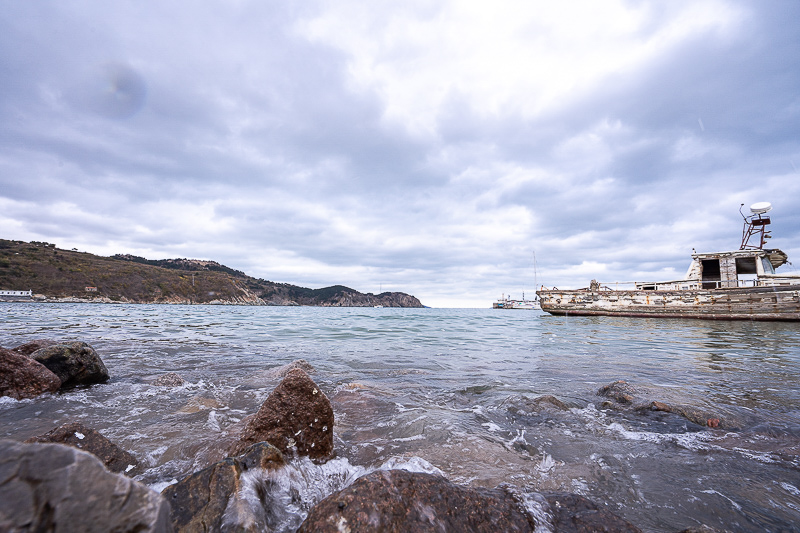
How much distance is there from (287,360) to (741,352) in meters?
14.6

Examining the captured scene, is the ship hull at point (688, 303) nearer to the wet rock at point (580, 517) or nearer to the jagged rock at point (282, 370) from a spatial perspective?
the jagged rock at point (282, 370)

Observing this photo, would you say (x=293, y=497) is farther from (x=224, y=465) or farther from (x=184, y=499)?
(x=184, y=499)

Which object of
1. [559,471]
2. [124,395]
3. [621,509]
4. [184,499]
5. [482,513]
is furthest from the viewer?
[124,395]

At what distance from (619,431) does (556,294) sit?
33965 mm

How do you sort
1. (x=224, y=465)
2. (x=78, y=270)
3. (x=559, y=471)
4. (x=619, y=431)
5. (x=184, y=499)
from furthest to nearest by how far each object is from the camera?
(x=78, y=270)
(x=619, y=431)
(x=559, y=471)
(x=224, y=465)
(x=184, y=499)

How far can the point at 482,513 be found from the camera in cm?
227

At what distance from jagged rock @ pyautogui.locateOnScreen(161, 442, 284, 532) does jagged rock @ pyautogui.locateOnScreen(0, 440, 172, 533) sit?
93 centimetres

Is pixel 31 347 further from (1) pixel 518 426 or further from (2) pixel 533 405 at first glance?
(2) pixel 533 405

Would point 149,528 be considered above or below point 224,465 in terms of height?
above

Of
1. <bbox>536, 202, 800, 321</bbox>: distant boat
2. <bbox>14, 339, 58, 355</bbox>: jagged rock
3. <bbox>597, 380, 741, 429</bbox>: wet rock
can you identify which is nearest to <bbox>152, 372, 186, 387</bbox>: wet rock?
<bbox>14, 339, 58, 355</bbox>: jagged rock

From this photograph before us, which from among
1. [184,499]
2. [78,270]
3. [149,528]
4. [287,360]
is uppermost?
[78,270]

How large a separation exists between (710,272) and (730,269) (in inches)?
73.5

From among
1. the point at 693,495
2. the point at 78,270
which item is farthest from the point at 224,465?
the point at 78,270

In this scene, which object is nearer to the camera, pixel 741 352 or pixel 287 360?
pixel 287 360
